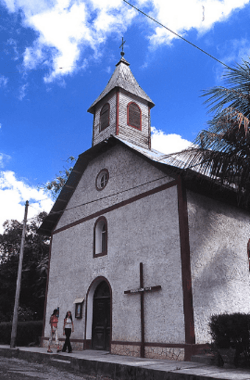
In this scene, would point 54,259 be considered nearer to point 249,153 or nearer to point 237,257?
point 237,257

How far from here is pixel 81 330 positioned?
14.5 meters

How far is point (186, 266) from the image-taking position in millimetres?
11016

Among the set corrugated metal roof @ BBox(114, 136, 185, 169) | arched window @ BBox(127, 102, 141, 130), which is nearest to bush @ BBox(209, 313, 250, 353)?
corrugated metal roof @ BBox(114, 136, 185, 169)

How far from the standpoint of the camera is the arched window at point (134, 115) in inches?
720

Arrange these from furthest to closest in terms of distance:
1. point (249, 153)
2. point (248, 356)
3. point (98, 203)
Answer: point (98, 203) < point (249, 153) < point (248, 356)

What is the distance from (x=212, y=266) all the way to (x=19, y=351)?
28.7ft

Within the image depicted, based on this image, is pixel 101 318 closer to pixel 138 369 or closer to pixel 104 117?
pixel 138 369

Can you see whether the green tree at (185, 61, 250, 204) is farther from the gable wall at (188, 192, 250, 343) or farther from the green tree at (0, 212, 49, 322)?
the green tree at (0, 212, 49, 322)

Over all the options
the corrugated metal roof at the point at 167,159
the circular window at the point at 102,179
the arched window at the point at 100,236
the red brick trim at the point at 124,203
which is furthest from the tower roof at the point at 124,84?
the arched window at the point at 100,236

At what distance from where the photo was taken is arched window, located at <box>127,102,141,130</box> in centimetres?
1828

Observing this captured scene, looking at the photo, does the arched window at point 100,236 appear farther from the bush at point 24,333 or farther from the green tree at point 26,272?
the green tree at point 26,272

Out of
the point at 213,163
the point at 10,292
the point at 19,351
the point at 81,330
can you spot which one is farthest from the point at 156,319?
the point at 10,292

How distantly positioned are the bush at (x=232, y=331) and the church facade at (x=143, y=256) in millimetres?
1509

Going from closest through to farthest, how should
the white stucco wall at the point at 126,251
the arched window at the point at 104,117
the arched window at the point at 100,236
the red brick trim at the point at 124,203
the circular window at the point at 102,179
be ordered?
1. the white stucco wall at the point at 126,251
2. the red brick trim at the point at 124,203
3. the arched window at the point at 100,236
4. the circular window at the point at 102,179
5. the arched window at the point at 104,117
